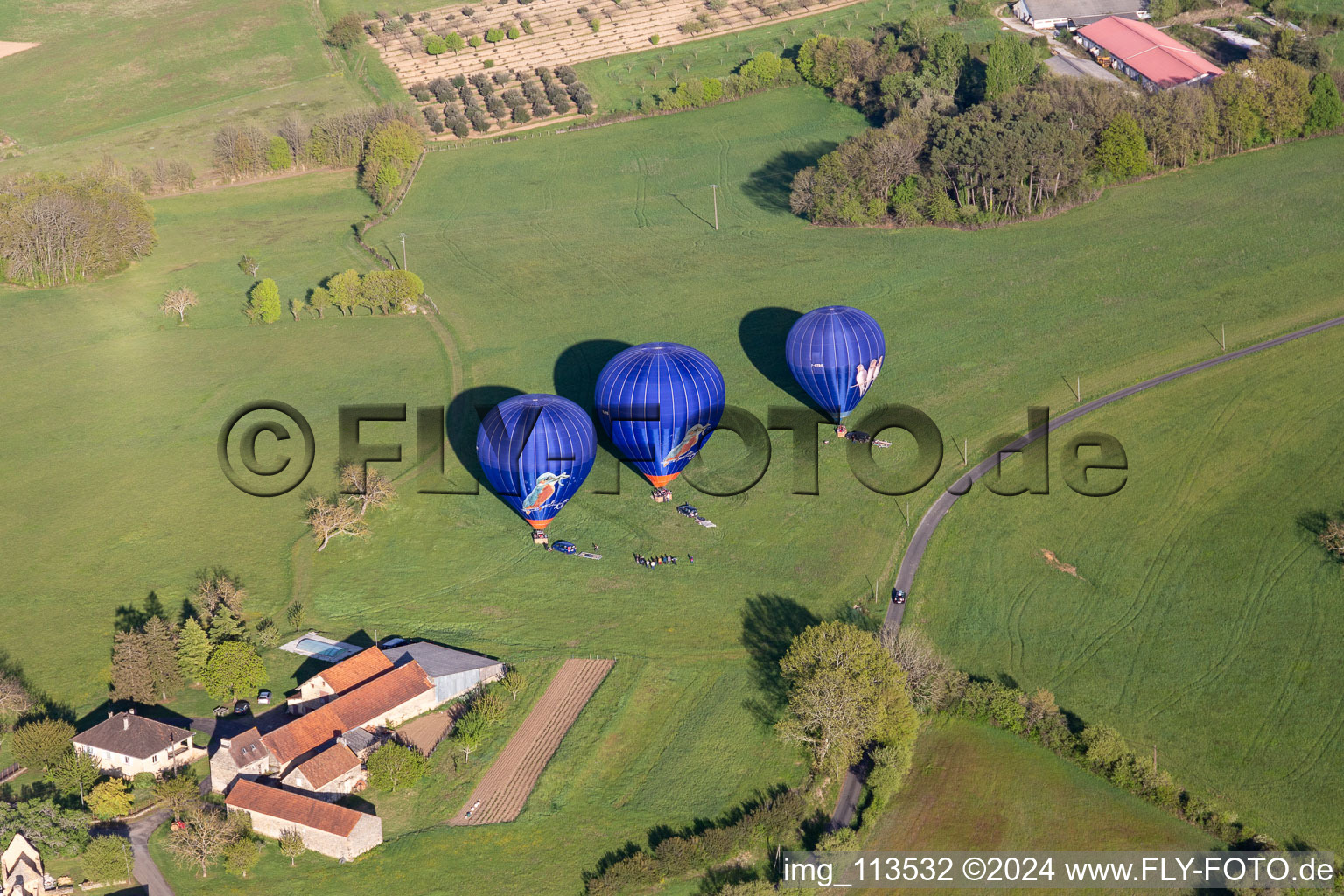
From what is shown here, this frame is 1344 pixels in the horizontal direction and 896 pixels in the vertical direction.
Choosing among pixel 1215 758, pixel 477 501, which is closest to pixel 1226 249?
pixel 1215 758

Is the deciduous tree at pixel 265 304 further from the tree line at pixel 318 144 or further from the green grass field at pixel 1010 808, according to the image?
the green grass field at pixel 1010 808

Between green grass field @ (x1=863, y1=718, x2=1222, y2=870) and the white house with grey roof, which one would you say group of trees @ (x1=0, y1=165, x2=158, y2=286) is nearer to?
the white house with grey roof

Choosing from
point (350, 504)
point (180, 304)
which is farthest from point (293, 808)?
point (180, 304)

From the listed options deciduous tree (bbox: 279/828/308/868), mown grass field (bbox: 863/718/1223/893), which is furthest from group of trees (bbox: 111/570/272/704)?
mown grass field (bbox: 863/718/1223/893)

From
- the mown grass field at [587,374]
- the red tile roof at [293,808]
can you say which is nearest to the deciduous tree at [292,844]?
the red tile roof at [293,808]

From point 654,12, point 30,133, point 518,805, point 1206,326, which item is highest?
point 654,12

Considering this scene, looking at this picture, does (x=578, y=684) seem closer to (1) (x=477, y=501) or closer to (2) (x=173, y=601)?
(1) (x=477, y=501)

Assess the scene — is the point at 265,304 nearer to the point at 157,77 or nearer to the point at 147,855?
the point at 147,855
